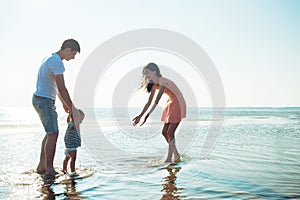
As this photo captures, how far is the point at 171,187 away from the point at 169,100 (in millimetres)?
2754

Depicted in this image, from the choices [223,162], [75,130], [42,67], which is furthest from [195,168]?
[42,67]

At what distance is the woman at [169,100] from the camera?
5.91 meters

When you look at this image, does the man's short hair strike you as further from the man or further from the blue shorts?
the blue shorts

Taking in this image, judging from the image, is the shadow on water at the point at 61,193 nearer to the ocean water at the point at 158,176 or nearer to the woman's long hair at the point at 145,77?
the ocean water at the point at 158,176

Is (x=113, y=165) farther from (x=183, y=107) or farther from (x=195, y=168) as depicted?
(x=183, y=107)

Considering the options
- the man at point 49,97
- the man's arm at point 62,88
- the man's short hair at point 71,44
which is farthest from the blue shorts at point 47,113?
the man's short hair at point 71,44

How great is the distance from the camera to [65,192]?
11.6 ft

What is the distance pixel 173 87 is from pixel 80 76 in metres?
2.25

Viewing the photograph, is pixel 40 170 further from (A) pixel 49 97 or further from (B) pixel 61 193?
(B) pixel 61 193

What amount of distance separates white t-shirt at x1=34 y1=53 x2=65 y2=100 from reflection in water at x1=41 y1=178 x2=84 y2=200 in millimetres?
1254

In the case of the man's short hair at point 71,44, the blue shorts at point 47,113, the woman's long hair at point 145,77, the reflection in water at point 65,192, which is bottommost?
the reflection in water at point 65,192

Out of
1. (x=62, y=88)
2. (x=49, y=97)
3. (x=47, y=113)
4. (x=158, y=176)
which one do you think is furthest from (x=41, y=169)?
(x=158, y=176)

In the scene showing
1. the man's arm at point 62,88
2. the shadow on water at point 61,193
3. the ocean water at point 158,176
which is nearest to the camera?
the shadow on water at point 61,193

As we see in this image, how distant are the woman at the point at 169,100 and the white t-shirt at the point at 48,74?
5.91ft
